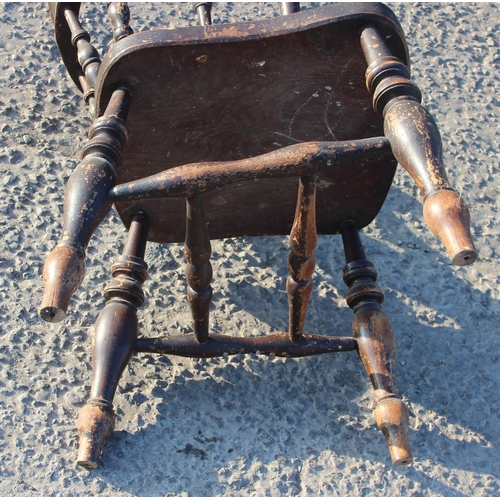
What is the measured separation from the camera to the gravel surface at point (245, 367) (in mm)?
956

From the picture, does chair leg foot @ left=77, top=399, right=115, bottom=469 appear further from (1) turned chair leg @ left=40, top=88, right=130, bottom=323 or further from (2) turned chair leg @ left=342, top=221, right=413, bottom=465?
(2) turned chair leg @ left=342, top=221, right=413, bottom=465

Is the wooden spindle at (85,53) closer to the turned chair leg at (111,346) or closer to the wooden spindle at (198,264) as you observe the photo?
the turned chair leg at (111,346)

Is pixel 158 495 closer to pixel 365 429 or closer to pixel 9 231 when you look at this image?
pixel 365 429

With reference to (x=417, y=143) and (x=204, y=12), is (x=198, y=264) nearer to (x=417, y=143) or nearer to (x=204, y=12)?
(x=417, y=143)

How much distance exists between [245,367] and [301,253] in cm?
26

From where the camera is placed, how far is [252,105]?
100 cm

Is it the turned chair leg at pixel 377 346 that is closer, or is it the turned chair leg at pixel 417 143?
the turned chair leg at pixel 417 143

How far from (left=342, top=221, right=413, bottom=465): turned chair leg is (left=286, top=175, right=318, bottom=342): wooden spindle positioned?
10 centimetres

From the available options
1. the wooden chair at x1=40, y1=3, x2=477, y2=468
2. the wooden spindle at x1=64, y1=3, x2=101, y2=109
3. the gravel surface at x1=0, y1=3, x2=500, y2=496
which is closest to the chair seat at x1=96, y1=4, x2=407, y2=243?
the wooden chair at x1=40, y1=3, x2=477, y2=468

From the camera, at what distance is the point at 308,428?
101 cm

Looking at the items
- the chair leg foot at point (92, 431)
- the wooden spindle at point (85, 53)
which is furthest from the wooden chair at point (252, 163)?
the wooden spindle at point (85, 53)

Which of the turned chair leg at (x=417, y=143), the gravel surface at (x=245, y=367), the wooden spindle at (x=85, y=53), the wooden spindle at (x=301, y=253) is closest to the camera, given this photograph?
the turned chair leg at (x=417, y=143)

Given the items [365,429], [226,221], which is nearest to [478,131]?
[226,221]

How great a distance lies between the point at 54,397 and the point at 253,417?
0.93 feet
